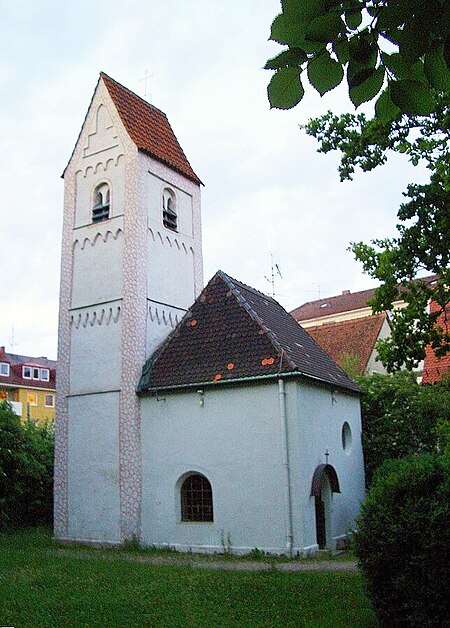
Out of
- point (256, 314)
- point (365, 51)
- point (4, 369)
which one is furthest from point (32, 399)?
point (365, 51)

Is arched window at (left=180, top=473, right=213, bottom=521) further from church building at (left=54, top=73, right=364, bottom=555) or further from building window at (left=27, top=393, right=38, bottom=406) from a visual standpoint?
building window at (left=27, top=393, right=38, bottom=406)

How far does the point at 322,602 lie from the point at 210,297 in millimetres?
10505

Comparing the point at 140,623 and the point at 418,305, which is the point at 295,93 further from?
the point at 418,305

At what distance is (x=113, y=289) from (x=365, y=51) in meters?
16.2

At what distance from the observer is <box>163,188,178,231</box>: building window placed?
19.9 metres

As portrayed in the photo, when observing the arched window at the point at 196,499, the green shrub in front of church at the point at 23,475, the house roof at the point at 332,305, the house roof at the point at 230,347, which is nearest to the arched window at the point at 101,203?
the house roof at the point at 230,347

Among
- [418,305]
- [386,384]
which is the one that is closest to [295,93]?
[418,305]

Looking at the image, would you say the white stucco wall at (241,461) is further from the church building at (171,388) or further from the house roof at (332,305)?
the house roof at (332,305)

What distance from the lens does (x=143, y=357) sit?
17.6 m

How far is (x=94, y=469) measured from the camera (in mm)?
17328

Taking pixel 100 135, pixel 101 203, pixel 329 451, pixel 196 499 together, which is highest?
pixel 100 135

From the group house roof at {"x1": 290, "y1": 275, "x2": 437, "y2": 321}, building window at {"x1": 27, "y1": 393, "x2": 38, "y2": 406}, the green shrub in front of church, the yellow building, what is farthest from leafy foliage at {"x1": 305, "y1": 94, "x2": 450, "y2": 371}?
building window at {"x1": 27, "y1": 393, "x2": 38, "y2": 406}

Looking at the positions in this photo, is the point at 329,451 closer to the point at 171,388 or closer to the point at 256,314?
the point at 256,314

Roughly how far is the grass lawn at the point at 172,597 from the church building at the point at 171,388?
133 inches
